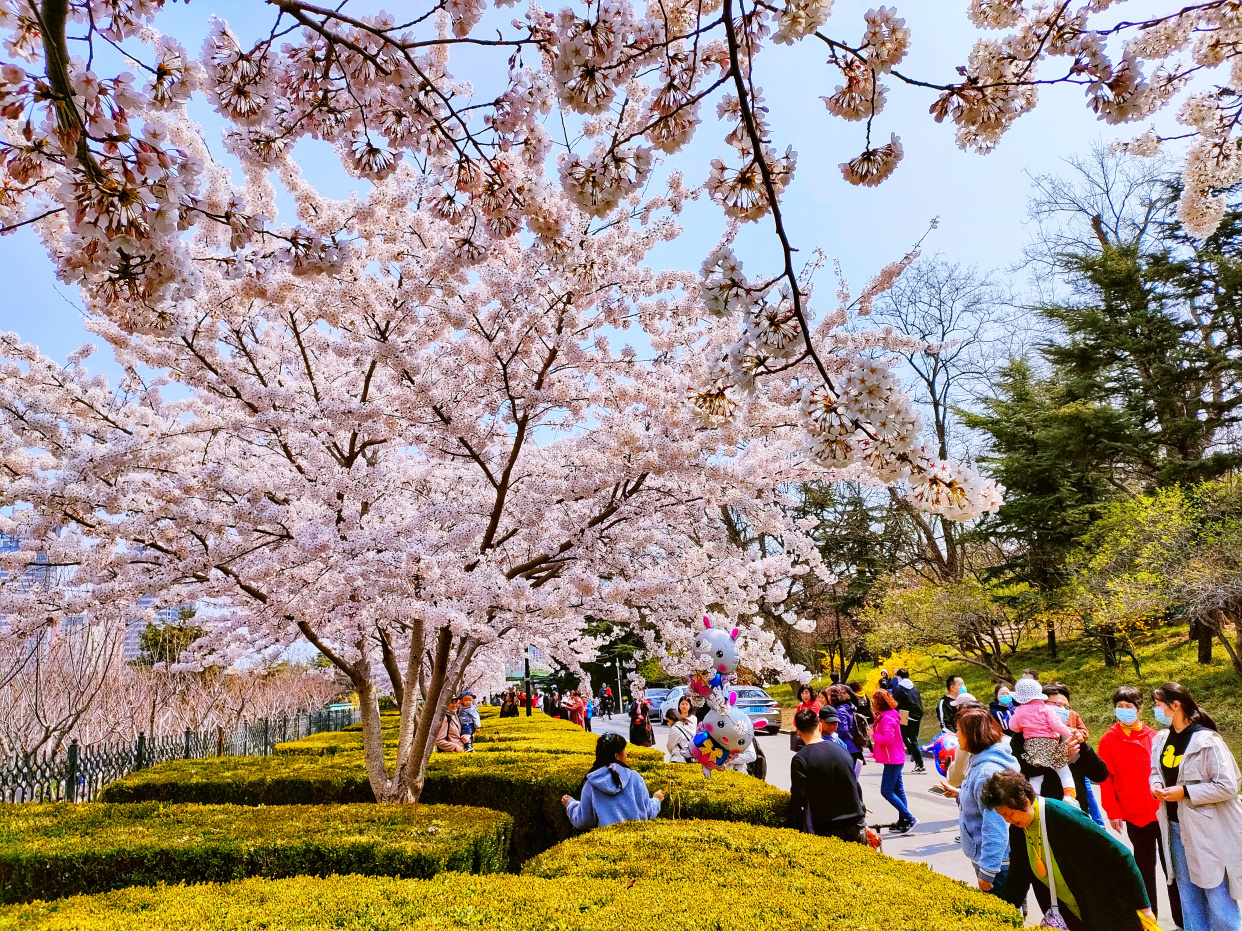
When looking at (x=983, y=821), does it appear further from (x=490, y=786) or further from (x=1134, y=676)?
(x=1134, y=676)

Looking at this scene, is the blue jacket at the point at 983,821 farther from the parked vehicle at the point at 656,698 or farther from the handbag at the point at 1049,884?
the parked vehicle at the point at 656,698

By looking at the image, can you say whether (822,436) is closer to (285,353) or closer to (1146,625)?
(285,353)

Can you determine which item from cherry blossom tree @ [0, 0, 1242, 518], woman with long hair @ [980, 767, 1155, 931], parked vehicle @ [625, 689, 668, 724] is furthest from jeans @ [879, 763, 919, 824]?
parked vehicle @ [625, 689, 668, 724]

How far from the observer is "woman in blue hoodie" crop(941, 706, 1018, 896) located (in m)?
3.96

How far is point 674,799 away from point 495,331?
160 inches

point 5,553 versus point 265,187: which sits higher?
point 265,187

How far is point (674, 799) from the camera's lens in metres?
5.81

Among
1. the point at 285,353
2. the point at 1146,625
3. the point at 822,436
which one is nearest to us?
the point at 822,436

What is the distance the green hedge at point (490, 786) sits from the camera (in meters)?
6.10

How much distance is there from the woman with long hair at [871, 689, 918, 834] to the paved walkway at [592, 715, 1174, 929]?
0.58 ft

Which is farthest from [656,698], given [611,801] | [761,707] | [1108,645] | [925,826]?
[611,801]

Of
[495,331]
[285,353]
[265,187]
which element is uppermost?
[265,187]

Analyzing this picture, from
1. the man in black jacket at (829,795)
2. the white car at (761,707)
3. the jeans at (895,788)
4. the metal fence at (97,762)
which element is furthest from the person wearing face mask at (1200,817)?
the white car at (761,707)

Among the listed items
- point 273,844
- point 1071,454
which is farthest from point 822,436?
point 1071,454
